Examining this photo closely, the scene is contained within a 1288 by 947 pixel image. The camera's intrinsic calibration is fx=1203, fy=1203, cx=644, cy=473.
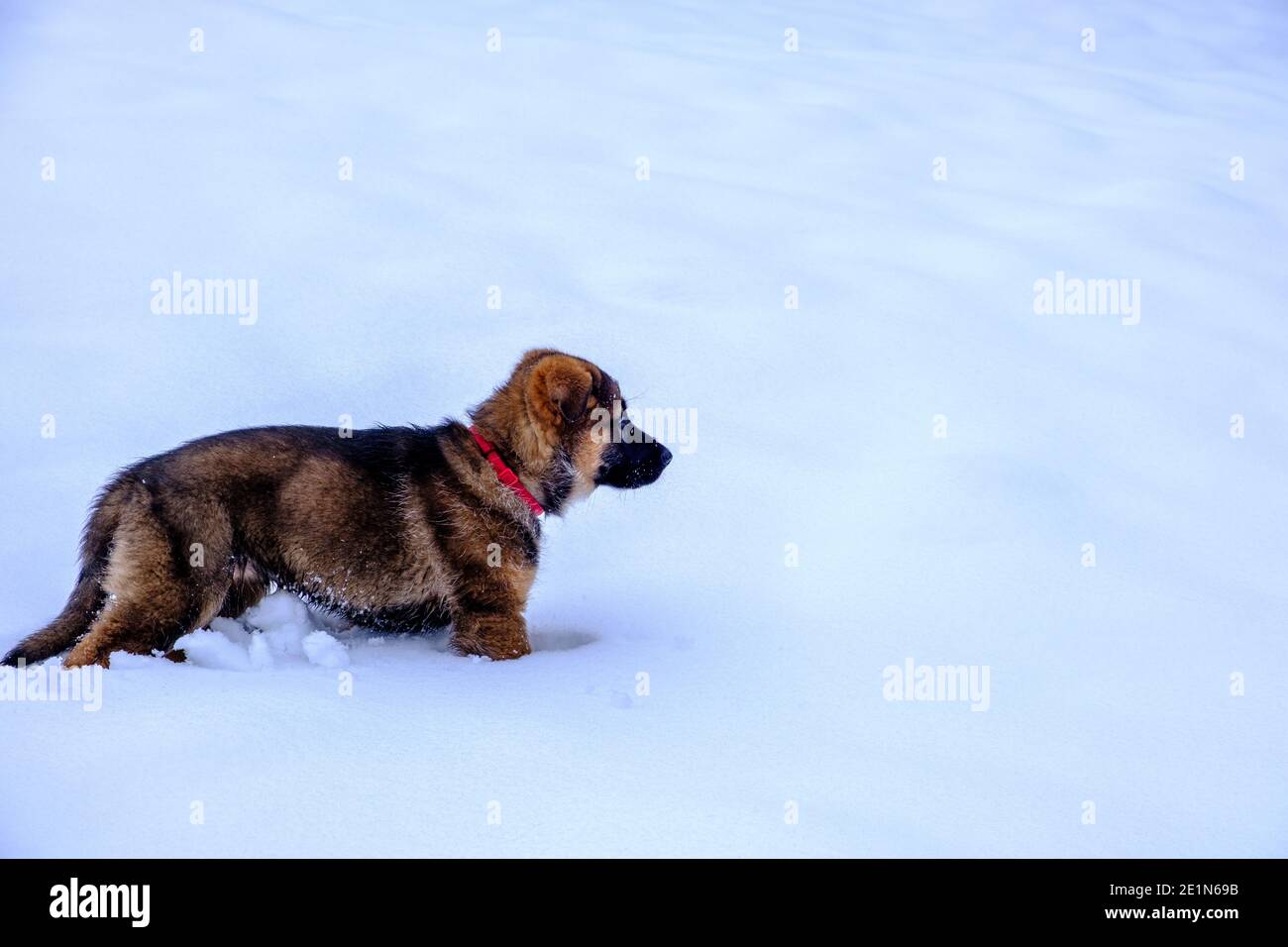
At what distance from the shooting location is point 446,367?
7.27 meters

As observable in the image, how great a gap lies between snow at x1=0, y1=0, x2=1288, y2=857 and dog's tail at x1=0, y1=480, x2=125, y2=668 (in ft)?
1.52

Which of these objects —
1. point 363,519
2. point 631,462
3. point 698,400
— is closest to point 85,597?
point 363,519

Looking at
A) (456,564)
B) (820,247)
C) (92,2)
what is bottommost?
(456,564)

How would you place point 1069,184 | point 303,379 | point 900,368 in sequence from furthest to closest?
point 1069,184, point 900,368, point 303,379

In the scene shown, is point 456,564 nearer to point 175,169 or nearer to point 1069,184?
point 175,169

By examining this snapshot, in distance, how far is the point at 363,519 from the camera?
5062mm

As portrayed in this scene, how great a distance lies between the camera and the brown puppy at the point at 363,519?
4668 millimetres

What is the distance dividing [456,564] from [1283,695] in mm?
3332

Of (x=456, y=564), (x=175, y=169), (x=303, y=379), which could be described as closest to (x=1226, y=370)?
(x=456, y=564)

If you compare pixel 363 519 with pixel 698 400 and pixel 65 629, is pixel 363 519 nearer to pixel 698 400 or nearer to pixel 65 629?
pixel 65 629

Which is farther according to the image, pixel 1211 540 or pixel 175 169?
pixel 175 169

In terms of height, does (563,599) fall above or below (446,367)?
below
